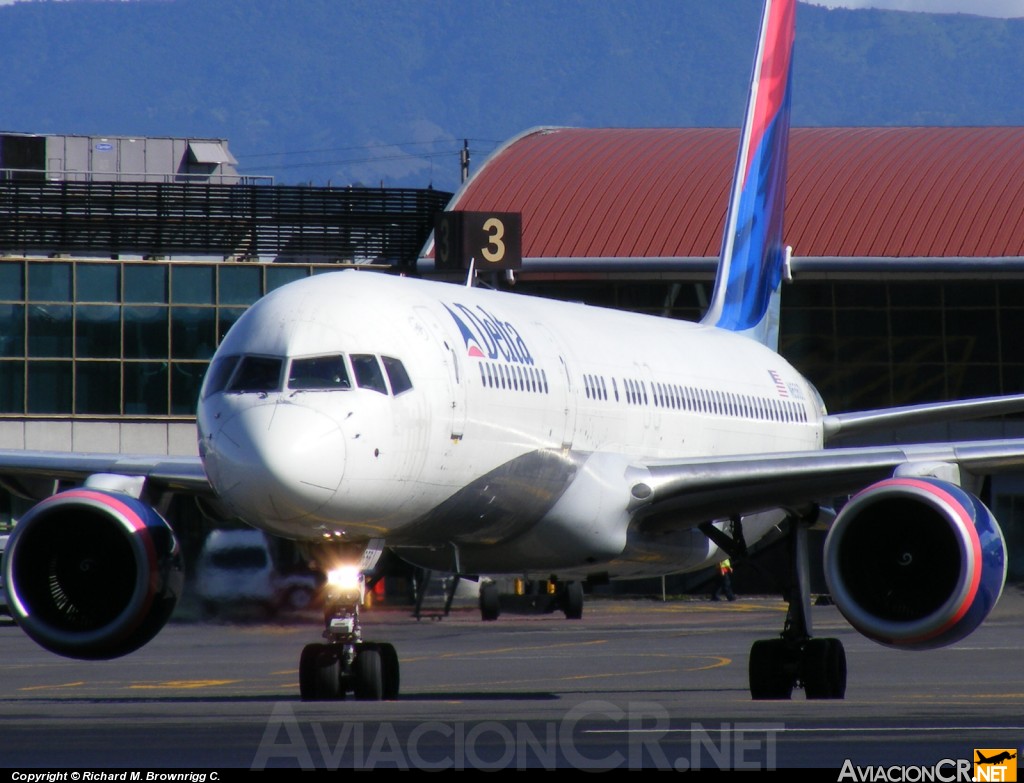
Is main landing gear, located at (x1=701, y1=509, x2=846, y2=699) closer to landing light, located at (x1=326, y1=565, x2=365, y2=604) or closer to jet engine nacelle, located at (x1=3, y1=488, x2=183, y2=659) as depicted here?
landing light, located at (x1=326, y1=565, x2=365, y2=604)

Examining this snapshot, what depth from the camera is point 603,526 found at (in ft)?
64.5

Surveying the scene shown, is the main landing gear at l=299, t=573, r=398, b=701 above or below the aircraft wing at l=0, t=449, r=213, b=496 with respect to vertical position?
below

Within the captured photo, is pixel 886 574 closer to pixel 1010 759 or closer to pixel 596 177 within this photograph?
pixel 1010 759

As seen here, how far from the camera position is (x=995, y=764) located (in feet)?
33.6

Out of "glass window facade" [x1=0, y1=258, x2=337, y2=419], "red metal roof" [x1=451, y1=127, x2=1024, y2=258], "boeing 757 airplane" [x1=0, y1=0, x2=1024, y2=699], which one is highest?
"red metal roof" [x1=451, y1=127, x2=1024, y2=258]

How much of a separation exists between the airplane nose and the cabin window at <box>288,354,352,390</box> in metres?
0.43

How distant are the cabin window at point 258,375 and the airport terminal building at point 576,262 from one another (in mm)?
34473

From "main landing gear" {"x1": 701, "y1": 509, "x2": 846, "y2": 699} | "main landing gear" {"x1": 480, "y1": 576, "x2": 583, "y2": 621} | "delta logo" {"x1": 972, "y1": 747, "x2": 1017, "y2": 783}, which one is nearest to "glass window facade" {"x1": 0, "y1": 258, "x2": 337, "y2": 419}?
"main landing gear" {"x1": 480, "y1": 576, "x2": 583, "y2": 621}

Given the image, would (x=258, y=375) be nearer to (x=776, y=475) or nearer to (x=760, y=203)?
(x=776, y=475)

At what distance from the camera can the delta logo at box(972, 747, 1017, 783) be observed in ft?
32.0

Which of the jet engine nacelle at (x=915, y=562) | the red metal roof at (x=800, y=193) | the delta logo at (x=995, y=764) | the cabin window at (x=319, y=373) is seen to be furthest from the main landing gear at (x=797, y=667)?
the red metal roof at (x=800, y=193)

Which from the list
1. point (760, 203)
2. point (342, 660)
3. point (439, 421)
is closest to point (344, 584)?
point (342, 660)

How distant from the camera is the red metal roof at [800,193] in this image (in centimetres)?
4991

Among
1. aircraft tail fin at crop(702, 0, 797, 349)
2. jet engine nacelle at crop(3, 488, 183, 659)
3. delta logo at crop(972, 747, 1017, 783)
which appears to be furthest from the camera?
aircraft tail fin at crop(702, 0, 797, 349)
